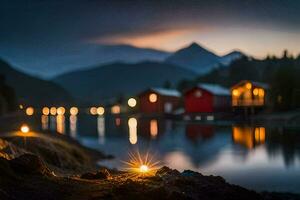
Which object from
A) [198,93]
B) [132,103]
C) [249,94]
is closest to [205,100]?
[198,93]

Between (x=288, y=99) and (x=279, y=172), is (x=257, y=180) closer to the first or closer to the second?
(x=279, y=172)

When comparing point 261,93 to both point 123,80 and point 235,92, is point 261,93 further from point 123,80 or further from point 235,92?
point 123,80

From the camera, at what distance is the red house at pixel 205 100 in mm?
58188

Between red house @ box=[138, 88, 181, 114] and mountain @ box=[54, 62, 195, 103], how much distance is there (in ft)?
289

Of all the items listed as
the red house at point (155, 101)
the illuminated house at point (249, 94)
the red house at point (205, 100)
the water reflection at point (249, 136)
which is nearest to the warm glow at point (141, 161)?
the water reflection at point (249, 136)

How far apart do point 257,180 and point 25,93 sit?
13463cm

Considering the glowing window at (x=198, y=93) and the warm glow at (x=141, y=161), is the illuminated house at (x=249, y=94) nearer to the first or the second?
the glowing window at (x=198, y=93)

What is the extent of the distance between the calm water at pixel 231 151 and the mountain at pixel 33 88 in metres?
110

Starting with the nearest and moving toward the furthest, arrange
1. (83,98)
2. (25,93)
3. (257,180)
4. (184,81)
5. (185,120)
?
(257,180) < (185,120) < (184,81) < (25,93) < (83,98)

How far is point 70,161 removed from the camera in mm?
18750

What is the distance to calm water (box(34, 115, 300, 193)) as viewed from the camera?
18.2 meters

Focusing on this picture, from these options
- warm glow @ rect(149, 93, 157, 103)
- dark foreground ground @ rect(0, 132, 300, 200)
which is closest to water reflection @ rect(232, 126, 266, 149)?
dark foreground ground @ rect(0, 132, 300, 200)

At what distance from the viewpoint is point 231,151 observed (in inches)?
1073

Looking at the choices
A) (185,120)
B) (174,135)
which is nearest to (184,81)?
(185,120)
